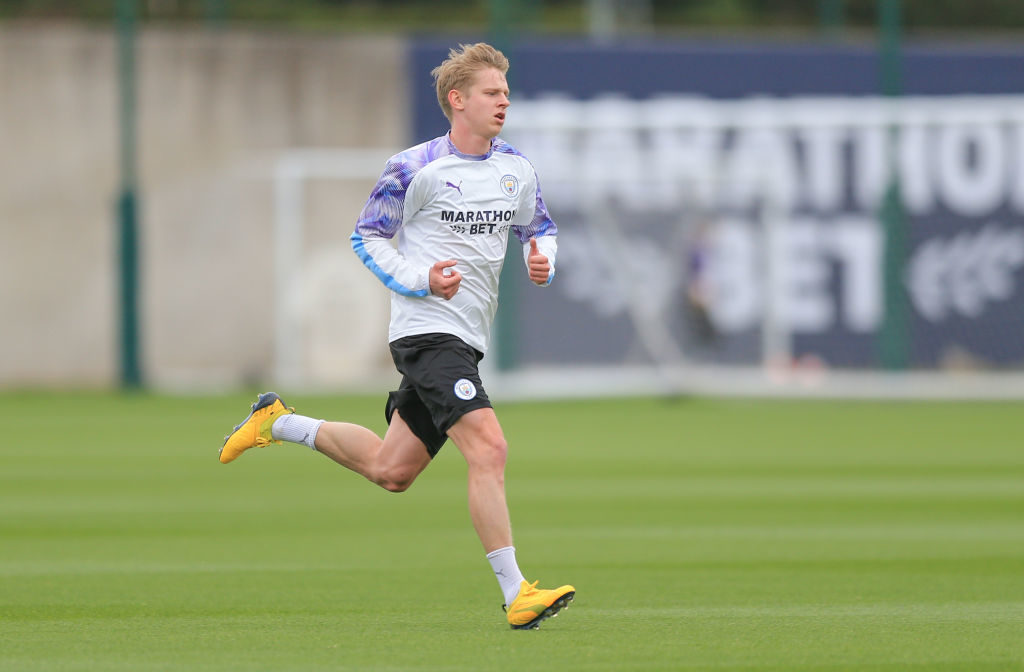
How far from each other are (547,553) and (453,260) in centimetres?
279

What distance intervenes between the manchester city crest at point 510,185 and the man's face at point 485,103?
21cm

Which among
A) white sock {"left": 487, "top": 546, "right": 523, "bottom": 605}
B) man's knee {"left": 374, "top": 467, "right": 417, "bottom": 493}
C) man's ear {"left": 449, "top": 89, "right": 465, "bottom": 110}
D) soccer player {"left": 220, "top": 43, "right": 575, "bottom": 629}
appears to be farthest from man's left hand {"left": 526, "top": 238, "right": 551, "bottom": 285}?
white sock {"left": 487, "top": 546, "right": 523, "bottom": 605}

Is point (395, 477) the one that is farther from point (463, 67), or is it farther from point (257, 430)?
point (463, 67)

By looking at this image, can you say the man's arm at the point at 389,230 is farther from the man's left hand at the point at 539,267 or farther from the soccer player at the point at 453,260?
the man's left hand at the point at 539,267

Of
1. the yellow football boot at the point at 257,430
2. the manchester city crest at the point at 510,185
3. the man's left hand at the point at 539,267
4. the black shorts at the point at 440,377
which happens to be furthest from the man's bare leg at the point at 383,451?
the manchester city crest at the point at 510,185

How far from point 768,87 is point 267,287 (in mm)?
7967

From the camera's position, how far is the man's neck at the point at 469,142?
22.9 ft

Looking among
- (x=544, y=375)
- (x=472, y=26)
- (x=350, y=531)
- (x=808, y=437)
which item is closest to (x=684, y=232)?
(x=544, y=375)

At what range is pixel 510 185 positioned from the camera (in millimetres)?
7059

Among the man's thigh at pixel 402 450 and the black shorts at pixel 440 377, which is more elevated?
the black shorts at pixel 440 377

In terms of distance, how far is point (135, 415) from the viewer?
1962 centimetres

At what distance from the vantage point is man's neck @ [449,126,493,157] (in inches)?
275

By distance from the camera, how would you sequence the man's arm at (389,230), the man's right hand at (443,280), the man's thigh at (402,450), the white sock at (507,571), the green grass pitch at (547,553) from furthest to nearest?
the man's thigh at (402,450), the man's arm at (389,230), the man's right hand at (443,280), the white sock at (507,571), the green grass pitch at (547,553)

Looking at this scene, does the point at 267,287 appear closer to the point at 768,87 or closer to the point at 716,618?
the point at 768,87
